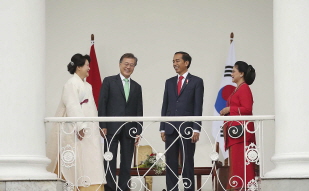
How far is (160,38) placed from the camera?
14641 millimetres

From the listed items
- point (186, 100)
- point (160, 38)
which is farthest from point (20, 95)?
point (160, 38)

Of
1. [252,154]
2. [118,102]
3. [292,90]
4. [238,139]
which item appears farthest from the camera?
[118,102]

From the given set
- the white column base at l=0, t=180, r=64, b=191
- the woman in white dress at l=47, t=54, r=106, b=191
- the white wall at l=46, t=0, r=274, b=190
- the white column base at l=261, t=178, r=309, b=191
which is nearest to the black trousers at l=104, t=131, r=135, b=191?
the woman in white dress at l=47, t=54, r=106, b=191

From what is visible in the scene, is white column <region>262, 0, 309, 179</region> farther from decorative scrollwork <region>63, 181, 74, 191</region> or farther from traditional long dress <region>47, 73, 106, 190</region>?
traditional long dress <region>47, 73, 106, 190</region>

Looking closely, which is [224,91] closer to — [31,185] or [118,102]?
[118,102]

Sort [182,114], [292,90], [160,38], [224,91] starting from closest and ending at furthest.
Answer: [292,90] → [182,114] → [224,91] → [160,38]

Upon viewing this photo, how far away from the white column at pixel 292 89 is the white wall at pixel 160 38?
506 cm

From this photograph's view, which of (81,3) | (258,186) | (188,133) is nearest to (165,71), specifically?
(81,3)

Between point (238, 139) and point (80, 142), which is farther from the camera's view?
point (80, 142)

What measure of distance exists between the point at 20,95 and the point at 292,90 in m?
3.01

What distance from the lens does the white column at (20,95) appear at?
9000mm

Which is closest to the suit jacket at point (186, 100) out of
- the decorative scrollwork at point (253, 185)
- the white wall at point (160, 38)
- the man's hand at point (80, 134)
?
the man's hand at point (80, 134)

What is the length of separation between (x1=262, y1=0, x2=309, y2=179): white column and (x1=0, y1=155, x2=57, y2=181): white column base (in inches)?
100

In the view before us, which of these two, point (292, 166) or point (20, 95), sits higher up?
point (20, 95)
